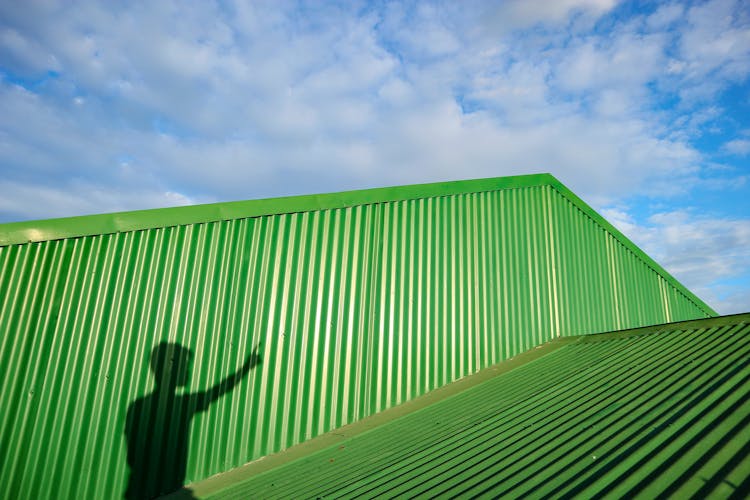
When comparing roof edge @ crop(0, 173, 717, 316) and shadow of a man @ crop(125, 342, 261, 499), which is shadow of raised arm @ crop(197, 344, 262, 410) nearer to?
shadow of a man @ crop(125, 342, 261, 499)

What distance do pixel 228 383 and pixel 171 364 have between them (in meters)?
0.87

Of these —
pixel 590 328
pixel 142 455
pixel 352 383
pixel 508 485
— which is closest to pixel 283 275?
pixel 352 383

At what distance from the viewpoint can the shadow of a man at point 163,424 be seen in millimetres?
6344

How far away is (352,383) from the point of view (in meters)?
7.89

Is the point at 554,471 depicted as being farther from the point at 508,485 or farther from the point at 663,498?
the point at 663,498

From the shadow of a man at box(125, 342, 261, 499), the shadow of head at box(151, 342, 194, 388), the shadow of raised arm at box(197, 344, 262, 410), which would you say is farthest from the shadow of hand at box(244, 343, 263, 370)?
the shadow of head at box(151, 342, 194, 388)

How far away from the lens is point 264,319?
7.53 meters

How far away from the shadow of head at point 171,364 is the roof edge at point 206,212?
6.23 feet

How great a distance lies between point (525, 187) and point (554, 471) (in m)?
8.13

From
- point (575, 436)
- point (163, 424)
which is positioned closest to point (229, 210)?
point (163, 424)

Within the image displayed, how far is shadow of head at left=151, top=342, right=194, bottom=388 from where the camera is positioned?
669 centimetres

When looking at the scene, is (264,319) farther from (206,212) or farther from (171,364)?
(206,212)

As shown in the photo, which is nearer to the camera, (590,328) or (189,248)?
(189,248)

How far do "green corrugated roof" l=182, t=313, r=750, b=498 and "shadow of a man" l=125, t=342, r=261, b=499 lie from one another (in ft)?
1.72
